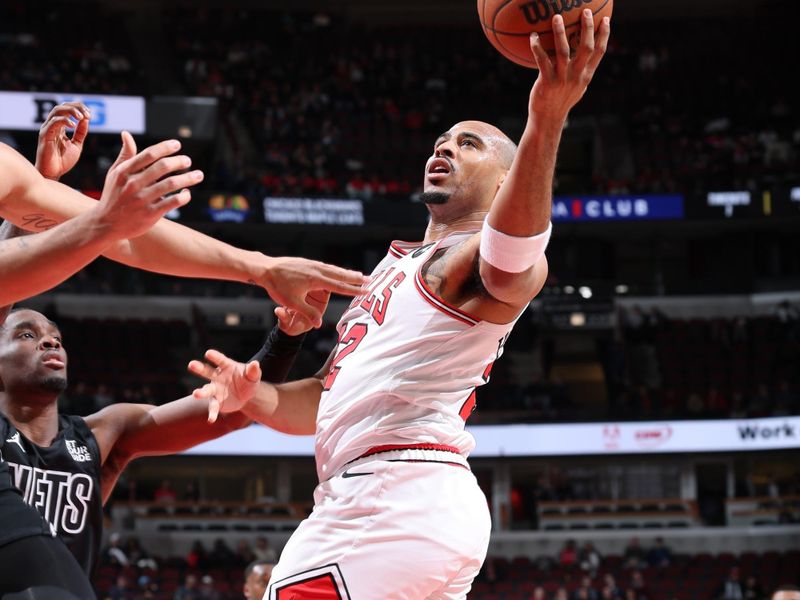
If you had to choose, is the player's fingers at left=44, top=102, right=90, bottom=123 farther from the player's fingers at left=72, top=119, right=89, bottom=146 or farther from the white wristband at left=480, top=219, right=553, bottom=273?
the white wristband at left=480, top=219, right=553, bottom=273

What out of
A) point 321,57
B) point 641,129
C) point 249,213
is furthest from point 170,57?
point 641,129

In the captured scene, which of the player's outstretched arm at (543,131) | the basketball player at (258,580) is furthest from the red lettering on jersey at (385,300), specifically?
the basketball player at (258,580)

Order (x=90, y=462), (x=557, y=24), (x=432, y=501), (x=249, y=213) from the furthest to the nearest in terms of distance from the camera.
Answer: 1. (x=249, y=213)
2. (x=90, y=462)
3. (x=432, y=501)
4. (x=557, y=24)

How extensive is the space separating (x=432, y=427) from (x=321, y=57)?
26.6m

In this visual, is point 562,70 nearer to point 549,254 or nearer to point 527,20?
point 527,20

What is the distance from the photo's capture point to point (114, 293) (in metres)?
24.4

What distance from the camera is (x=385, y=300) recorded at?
3.87 meters

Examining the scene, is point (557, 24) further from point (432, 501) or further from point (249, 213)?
point (249, 213)

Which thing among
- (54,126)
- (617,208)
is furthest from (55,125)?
(617,208)

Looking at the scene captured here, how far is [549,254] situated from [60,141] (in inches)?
944

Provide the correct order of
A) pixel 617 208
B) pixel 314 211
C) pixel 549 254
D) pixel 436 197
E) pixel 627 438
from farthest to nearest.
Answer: pixel 549 254
pixel 617 208
pixel 314 211
pixel 627 438
pixel 436 197

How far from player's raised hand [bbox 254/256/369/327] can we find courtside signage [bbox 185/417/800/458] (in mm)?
18617

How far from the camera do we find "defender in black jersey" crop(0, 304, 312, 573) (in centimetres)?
427

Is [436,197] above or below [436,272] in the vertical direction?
above
